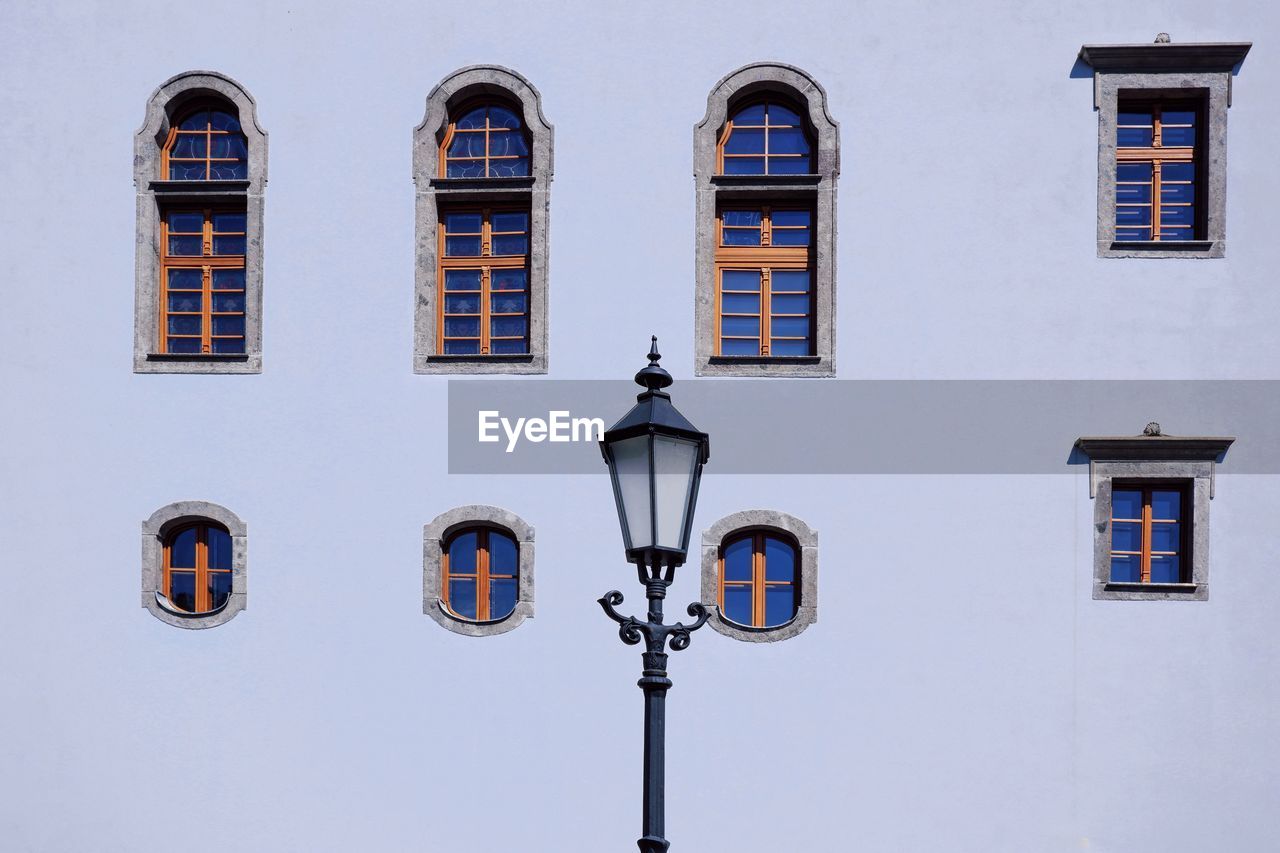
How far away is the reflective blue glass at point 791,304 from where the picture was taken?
13258 millimetres

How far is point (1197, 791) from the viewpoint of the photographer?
486 inches

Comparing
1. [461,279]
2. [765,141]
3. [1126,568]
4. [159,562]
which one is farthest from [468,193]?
[1126,568]

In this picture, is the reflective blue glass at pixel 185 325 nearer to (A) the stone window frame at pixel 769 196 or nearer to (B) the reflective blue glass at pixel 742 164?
(A) the stone window frame at pixel 769 196

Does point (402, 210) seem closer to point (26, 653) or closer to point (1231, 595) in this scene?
point (26, 653)

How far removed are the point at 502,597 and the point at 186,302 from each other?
3585 mm

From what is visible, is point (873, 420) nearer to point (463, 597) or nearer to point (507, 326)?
point (507, 326)

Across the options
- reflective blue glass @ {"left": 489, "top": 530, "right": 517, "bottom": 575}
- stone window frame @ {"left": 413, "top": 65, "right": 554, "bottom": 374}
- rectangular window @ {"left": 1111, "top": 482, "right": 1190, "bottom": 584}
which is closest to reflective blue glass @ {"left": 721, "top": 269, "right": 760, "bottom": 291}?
stone window frame @ {"left": 413, "top": 65, "right": 554, "bottom": 374}

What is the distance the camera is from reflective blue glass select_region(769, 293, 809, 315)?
13.3 m

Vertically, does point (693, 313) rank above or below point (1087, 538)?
above

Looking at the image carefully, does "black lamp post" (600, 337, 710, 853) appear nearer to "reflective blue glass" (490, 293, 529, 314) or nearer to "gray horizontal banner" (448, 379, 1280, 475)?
"gray horizontal banner" (448, 379, 1280, 475)

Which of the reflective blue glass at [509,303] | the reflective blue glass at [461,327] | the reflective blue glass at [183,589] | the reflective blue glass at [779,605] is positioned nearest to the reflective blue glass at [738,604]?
the reflective blue glass at [779,605]

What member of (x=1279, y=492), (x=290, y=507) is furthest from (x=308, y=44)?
(x=1279, y=492)

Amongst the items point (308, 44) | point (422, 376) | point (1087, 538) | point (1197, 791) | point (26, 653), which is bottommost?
point (1197, 791)

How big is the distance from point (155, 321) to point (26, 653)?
2819 mm
